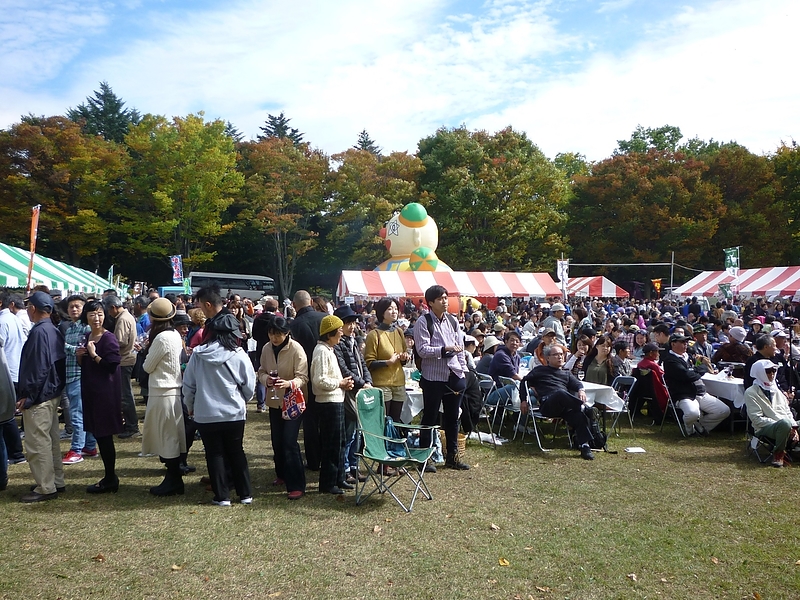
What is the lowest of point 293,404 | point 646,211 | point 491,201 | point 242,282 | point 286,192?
point 293,404

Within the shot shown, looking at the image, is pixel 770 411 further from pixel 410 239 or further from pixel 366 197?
pixel 366 197

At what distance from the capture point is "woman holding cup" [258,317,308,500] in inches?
193

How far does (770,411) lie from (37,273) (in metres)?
14.6

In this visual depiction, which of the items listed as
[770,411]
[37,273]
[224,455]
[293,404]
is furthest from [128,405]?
[37,273]

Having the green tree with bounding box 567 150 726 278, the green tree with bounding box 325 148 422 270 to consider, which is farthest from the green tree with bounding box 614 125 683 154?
the green tree with bounding box 325 148 422 270

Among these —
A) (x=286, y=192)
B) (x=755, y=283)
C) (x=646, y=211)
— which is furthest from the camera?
(x=646, y=211)

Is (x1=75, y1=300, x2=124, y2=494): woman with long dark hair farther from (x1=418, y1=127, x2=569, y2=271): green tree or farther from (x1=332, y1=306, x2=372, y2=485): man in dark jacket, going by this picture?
(x1=418, y1=127, x2=569, y2=271): green tree

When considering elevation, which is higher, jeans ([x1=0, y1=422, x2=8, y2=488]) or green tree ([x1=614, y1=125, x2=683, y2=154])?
green tree ([x1=614, y1=125, x2=683, y2=154])

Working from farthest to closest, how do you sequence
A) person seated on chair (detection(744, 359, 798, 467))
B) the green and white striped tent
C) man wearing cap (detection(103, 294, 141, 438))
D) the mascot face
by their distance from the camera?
1. the mascot face
2. the green and white striped tent
3. man wearing cap (detection(103, 294, 141, 438))
4. person seated on chair (detection(744, 359, 798, 467))

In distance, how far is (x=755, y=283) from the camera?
22094 millimetres

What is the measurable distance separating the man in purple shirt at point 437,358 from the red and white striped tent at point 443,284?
13303 mm

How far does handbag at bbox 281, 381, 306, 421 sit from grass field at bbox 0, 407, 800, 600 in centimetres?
76

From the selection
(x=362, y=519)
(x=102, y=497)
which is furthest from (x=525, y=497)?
(x=102, y=497)

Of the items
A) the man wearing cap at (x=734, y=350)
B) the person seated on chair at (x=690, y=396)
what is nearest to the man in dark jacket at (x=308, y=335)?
the person seated on chair at (x=690, y=396)
